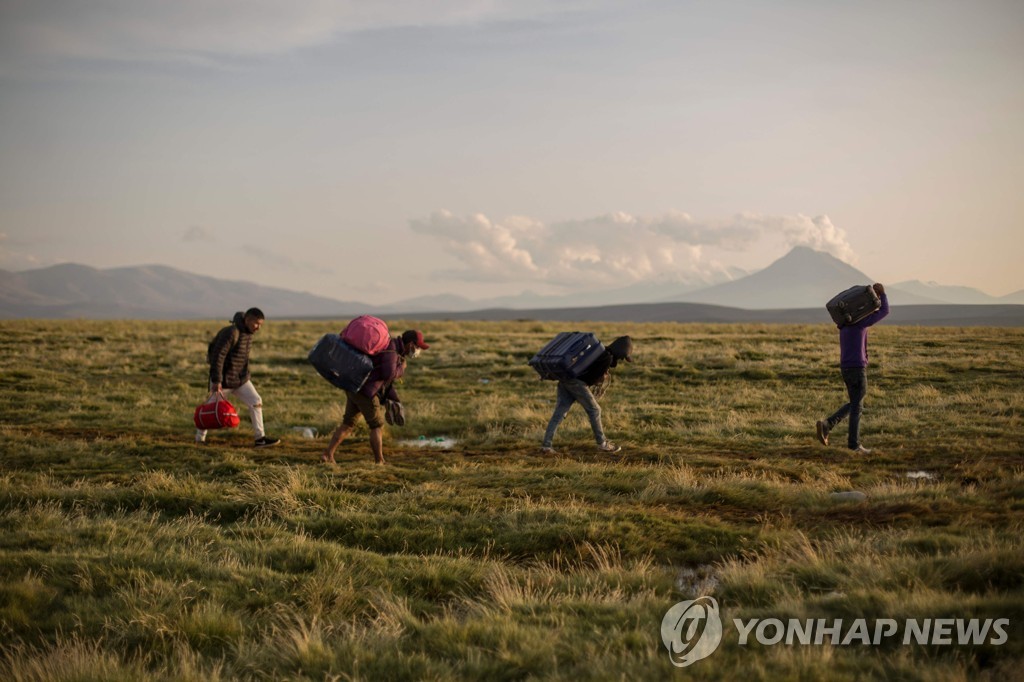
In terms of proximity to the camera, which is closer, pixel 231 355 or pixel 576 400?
pixel 576 400

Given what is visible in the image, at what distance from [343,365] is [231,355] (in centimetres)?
310

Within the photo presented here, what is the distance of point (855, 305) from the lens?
491 inches

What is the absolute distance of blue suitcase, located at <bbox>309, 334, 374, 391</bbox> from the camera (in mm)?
11281

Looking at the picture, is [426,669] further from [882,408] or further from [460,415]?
[882,408]

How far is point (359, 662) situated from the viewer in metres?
4.89

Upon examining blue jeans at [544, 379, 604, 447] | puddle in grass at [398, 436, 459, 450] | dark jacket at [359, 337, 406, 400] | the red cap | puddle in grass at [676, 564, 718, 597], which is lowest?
puddle in grass at [398, 436, 459, 450]

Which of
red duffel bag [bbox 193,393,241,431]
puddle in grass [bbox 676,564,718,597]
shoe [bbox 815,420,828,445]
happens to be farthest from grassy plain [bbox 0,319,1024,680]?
red duffel bag [bbox 193,393,241,431]

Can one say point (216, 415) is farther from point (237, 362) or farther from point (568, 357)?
point (568, 357)

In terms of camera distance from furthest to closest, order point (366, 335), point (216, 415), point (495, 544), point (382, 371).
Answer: point (216, 415)
point (382, 371)
point (366, 335)
point (495, 544)

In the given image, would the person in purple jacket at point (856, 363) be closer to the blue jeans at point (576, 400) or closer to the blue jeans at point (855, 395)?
the blue jeans at point (855, 395)

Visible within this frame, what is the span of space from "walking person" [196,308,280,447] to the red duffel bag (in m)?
0.21

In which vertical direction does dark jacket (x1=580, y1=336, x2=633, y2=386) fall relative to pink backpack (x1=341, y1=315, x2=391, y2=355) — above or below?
below

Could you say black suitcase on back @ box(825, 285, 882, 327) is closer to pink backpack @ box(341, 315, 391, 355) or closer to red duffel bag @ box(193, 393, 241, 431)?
pink backpack @ box(341, 315, 391, 355)

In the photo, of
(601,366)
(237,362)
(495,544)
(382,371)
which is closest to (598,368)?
(601,366)
